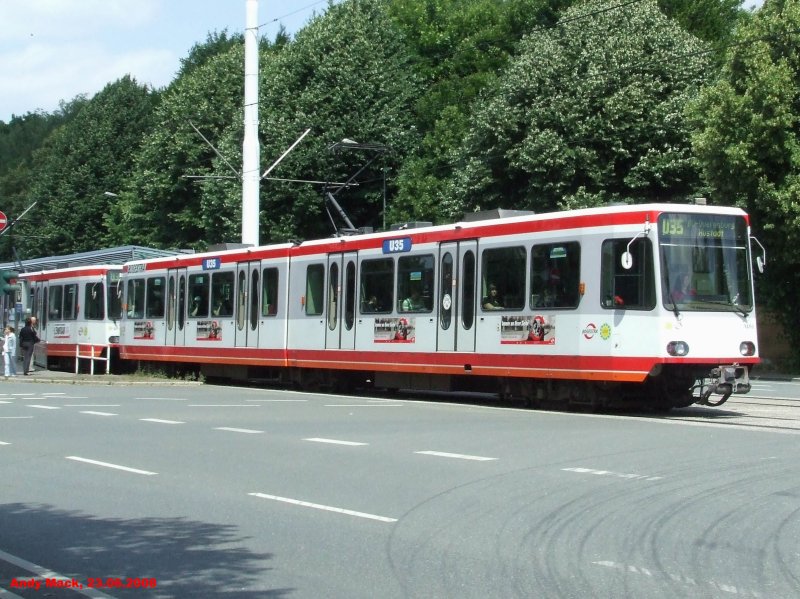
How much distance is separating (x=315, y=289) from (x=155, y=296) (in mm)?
8239

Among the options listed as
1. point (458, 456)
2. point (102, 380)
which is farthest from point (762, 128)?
point (458, 456)

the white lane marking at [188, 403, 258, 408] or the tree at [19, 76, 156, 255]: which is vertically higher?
the tree at [19, 76, 156, 255]

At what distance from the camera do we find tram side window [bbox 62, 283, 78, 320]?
38.6 m

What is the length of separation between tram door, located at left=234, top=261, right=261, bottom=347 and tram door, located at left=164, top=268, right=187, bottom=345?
293cm

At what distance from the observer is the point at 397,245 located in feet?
78.1

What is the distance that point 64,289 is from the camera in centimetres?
3953

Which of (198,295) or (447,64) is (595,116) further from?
(447,64)

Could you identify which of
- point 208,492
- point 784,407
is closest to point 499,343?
point 784,407

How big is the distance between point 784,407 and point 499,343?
4.98 meters

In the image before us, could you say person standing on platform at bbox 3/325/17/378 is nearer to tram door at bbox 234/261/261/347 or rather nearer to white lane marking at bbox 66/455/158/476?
tram door at bbox 234/261/261/347

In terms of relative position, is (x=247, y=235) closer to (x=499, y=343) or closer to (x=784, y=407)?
(x=499, y=343)

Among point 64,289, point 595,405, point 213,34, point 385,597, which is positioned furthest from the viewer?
point 213,34

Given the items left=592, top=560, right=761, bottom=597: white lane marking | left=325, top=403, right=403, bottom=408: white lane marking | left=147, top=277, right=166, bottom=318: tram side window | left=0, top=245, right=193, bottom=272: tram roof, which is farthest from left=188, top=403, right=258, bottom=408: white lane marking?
left=0, top=245, right=193, bottom=272: tram roof

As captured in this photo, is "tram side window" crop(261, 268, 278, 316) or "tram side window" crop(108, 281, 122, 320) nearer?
"tram side window" crop(261, 268, 278, 316)
